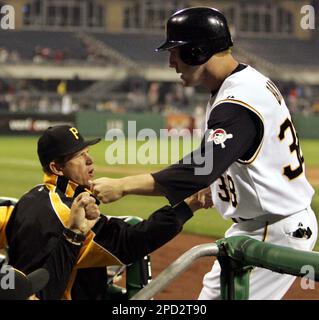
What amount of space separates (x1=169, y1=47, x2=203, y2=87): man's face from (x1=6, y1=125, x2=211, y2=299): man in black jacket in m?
0.56

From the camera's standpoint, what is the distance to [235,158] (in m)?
3.32

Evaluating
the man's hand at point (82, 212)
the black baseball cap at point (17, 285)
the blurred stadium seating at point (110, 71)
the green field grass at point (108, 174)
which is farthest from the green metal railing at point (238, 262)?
the blurred stadium seating at point (110, 71)

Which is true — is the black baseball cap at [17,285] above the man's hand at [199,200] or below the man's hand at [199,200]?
above

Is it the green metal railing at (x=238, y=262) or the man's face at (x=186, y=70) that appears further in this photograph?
the man's face at (x=186, y=70)

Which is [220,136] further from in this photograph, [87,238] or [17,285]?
[17,285]

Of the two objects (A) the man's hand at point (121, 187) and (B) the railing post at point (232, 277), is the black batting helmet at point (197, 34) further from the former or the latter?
(B) the railing post at point (232, 277)

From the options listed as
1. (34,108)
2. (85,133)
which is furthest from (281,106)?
(34,108)

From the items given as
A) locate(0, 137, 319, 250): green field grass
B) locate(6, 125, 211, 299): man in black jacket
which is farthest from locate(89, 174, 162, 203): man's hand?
locate(0, 137, 319, 250): green field grass

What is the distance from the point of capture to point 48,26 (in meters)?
44.8

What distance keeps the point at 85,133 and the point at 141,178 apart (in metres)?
27.8

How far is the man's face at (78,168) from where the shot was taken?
367 cm

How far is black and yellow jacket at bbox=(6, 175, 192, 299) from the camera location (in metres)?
3.31

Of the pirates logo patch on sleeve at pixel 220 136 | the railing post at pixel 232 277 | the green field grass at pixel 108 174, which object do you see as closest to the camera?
the railing post at pixel 232 277

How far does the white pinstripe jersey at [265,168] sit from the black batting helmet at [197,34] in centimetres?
18
